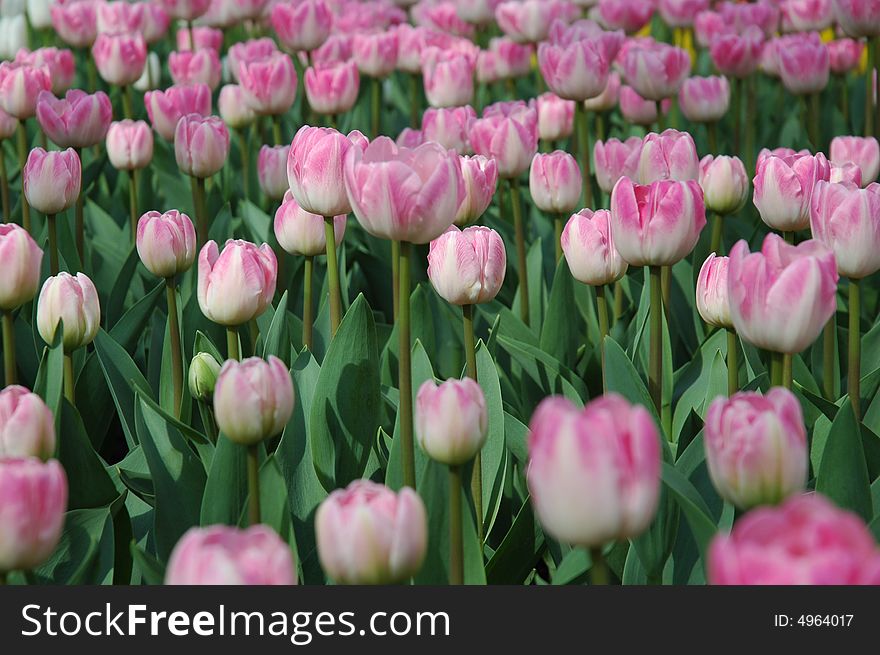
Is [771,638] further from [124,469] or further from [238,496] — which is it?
[124,469]

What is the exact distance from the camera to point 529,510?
66.7 inches

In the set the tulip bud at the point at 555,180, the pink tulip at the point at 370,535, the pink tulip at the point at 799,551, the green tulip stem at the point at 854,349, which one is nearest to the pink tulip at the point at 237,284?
the pink tulip at the point at 370,535

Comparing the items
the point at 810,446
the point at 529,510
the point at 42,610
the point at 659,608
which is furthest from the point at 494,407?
the point at 42,610

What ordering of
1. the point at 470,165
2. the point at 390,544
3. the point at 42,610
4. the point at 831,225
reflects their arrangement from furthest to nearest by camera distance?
1. the point at 470,165
2. the point at 831,225
3. the point at 42,610
4. the point at 390,544

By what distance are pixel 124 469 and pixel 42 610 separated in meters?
0.59

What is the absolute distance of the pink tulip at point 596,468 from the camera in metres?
1.01

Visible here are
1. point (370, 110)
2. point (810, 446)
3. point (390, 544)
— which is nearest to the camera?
point (390, 544)

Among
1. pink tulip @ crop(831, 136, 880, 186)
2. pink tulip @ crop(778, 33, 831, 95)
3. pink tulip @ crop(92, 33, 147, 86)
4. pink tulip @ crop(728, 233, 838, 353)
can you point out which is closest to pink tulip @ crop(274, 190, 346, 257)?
pink tulip @ crop(728, 233, 838, 353)

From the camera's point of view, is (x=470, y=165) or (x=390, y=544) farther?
(x=470, y=165)

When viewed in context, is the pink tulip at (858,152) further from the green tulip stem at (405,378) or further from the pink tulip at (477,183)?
the green tulip stem at (405,378)

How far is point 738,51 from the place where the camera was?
3.65 m

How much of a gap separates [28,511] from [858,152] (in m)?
2.20

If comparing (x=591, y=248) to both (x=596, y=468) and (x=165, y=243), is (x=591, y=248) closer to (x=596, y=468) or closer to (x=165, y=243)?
(x=165, y=243)

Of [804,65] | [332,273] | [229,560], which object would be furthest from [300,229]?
[804,65]
